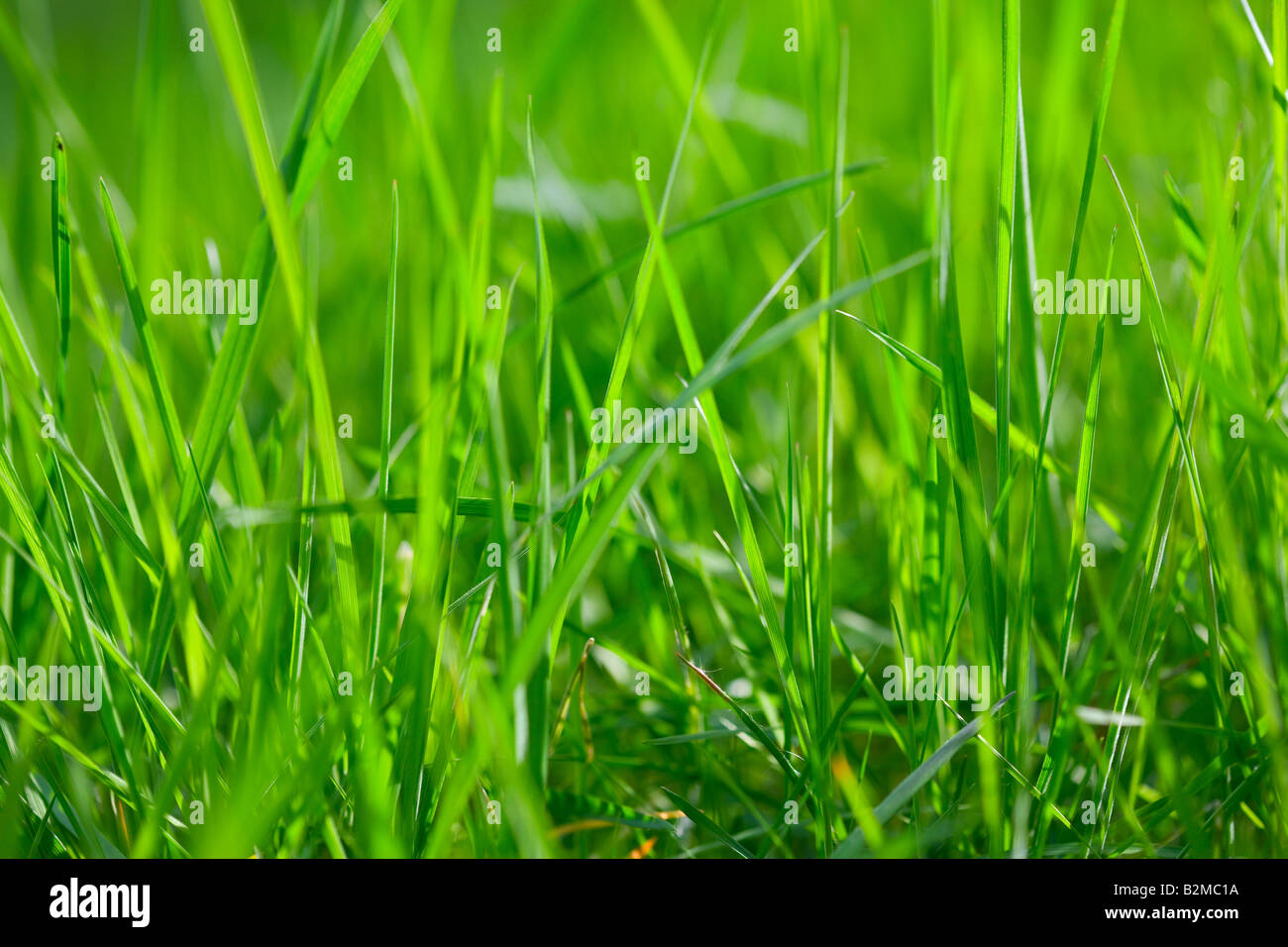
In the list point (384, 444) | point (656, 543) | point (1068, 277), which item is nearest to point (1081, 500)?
point (1068, 277)

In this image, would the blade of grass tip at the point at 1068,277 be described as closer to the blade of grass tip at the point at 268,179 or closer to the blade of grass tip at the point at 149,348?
the blade of grass tip at the point at 268,179

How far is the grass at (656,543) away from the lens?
0.47m

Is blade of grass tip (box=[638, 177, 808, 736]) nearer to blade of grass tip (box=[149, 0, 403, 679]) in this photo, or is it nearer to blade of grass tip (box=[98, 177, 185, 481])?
blade of grass tip (box=[149, 0, 403, 679])

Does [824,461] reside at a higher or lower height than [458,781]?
higher

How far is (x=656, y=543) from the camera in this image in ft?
1.78

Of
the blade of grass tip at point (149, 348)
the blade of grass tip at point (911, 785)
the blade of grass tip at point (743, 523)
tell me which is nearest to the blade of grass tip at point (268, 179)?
the blade of grass tip at point (149, 348)

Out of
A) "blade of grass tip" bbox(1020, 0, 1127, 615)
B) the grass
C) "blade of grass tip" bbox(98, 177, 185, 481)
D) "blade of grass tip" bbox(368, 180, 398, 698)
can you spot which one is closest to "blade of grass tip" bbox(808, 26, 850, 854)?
the grass

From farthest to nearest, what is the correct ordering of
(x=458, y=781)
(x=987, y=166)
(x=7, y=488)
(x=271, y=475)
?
(x=987, y=166) → (x=271, y=475) → (x=7, y=488) → (x=458, y=781)

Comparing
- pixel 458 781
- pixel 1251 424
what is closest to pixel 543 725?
pixel 458 781

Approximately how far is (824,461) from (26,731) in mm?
469

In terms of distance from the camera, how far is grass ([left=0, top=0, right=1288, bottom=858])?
0.47 meters
